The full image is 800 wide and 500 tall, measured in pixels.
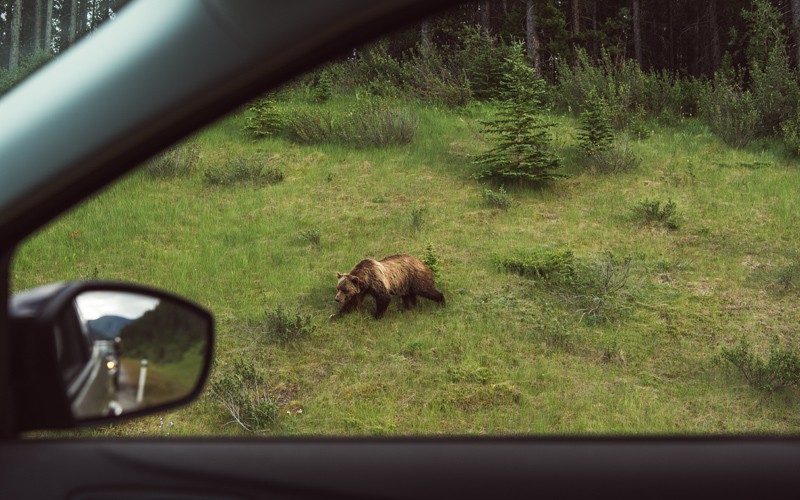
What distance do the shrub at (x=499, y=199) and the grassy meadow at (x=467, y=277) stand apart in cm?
17

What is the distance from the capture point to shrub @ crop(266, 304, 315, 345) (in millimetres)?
6309

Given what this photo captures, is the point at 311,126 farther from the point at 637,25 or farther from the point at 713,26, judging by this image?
the point at 713,26

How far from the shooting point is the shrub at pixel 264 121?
8.86m

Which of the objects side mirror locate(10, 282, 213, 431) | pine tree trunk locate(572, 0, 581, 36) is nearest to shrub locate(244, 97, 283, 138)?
pine tree trunk locate(572, 0, 581, 36)

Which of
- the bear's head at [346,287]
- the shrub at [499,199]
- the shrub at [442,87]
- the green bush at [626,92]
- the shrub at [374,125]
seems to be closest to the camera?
the bear's head at [346,287]

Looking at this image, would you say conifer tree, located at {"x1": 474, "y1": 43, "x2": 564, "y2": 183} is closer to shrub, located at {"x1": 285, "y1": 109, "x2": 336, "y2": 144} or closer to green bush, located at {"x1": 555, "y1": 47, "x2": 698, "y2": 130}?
green bush, located at {"x1": 555, "y1": 47, "x2": 698, "y2": 130}

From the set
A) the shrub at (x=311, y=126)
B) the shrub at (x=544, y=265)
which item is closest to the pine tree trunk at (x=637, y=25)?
the shrub at (x=544, y=265)

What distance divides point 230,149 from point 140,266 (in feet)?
7.93

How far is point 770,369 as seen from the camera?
548cm

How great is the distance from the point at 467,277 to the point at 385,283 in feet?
3.61

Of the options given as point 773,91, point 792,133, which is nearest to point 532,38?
point 792,133

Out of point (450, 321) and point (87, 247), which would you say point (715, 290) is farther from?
point (87, 247)

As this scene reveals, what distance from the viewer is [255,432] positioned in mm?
5211

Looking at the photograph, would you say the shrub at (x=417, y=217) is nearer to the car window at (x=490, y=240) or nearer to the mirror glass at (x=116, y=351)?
the car window at (x=490, y=240)
